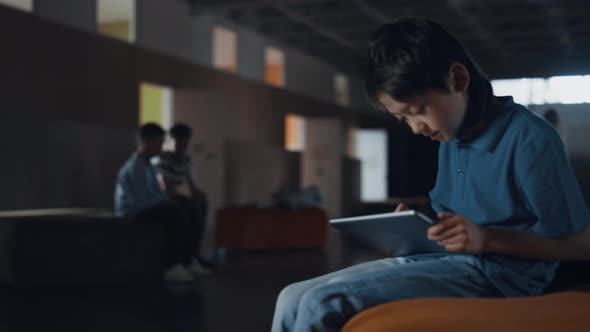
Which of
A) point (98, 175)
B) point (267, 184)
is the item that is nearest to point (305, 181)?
point (267, 184)

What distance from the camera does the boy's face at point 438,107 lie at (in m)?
1.50

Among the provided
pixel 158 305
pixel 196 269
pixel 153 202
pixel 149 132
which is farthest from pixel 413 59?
pixel 196 269

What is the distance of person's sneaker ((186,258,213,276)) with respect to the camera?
5926mm

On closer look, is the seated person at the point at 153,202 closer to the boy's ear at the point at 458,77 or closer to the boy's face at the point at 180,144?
the boy's face at the point at 180,144

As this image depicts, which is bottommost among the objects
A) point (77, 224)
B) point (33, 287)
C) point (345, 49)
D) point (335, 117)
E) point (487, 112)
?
point (33, 287)

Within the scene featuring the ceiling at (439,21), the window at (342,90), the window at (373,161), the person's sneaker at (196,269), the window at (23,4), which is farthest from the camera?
the window at (373,161)

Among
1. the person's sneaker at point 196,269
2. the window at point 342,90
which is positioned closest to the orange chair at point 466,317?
the person's sneaker at point 196,269

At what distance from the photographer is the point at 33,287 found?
531 centimetres

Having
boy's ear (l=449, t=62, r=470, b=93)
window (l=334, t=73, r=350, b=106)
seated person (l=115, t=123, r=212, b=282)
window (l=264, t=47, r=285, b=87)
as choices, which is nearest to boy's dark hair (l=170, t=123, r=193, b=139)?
seated person (l=115, t=123, r=212, b=282)

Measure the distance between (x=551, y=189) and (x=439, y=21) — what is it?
12.0 m

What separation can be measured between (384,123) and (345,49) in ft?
13.5

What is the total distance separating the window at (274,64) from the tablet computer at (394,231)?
12.7 meters

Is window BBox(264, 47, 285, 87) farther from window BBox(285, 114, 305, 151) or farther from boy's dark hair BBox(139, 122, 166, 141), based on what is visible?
boy's dark hair BBox(139, 122, 166, 141)

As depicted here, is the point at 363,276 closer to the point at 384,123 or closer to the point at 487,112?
the point at 487,112
